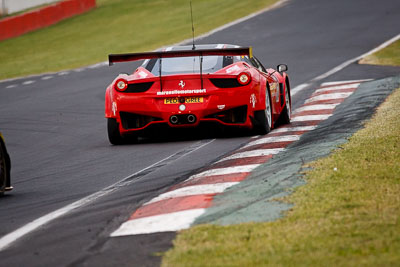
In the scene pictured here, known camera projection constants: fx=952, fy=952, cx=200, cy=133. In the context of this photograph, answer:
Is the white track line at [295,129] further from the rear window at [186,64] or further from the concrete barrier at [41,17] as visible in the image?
the concrete barrier at [41,17]

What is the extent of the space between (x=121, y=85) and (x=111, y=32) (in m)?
23.4

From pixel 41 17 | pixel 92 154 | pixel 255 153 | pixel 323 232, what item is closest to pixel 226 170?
pixel 255 153

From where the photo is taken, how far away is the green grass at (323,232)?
15.6 ft

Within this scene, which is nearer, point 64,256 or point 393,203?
point 64,256

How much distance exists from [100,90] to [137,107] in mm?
8985

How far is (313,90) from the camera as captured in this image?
17594 millimetres

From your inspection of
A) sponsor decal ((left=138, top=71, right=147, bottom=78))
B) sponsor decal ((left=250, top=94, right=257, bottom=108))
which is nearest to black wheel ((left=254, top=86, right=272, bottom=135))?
sponsor decal ((left=250, top=94, right=257, bottom=108))

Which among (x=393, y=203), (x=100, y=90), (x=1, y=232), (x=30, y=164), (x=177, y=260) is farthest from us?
(x=100, y=90)

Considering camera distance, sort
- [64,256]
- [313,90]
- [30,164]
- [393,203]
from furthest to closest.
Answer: [313,90]
[30,164]
[393,203]
[64,256]

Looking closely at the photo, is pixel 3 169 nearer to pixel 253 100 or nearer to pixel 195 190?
pixel 195 190

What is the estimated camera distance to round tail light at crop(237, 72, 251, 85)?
37.2ft

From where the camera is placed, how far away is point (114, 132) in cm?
1167

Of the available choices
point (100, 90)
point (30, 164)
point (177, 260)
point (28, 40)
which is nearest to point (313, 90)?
point (100, 90)

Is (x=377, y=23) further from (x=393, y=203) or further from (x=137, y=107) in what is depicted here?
(x=393, y=203)
